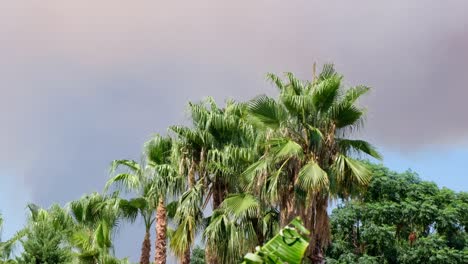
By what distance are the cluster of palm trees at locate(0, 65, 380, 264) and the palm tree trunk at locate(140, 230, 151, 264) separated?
1.09 m

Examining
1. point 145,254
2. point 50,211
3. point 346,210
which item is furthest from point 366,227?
point 50,211

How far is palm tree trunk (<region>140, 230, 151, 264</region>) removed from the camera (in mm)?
26891

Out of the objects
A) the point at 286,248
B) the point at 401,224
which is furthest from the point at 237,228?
the point at 286,248

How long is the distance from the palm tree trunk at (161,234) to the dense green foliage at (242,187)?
0.10ft

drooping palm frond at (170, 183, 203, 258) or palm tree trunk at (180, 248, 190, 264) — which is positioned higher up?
drooping palm frond at (170, 183, 203, 258)

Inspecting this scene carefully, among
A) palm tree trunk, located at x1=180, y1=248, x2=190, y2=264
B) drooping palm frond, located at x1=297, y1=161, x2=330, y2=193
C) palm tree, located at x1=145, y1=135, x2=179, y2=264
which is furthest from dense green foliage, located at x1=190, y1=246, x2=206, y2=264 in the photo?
drooping palm frond, located at x1=297, y1=161, x2=330, y2=193

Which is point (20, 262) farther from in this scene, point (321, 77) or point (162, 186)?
point (321, 77)

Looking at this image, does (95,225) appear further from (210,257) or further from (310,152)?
(310,152)

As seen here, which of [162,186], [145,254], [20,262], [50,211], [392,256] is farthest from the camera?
[392,256]

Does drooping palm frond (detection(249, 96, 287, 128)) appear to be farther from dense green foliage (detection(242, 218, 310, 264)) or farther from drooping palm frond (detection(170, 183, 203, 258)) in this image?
dense green foliage (detection(242, 218, 310, 264))

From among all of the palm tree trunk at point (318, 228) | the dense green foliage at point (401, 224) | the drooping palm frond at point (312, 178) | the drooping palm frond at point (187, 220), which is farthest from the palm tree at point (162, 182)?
the dense green foliage at point (401, 224)

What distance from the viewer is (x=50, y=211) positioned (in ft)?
96.7

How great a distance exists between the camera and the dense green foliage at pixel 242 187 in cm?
1966

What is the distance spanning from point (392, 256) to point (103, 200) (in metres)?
11.8
